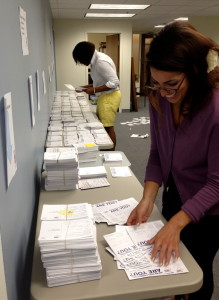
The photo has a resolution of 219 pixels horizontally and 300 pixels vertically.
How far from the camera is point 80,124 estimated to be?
316cm

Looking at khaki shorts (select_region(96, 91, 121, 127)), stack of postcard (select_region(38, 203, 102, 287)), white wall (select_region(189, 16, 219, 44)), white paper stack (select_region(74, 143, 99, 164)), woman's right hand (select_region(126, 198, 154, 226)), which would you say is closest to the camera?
stack of postcard (select_region(38, 203, 102, 287))

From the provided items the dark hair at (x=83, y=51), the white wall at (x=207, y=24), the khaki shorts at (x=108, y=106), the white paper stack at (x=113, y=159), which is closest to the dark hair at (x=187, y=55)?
the white paper stack at (x=113, y=159)

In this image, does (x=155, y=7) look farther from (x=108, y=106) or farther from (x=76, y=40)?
(x=108, y=106)

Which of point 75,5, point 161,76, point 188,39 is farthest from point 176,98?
point 75,5

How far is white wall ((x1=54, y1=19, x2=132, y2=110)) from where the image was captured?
7.53m

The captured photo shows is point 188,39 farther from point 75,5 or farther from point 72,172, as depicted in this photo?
point 75,5

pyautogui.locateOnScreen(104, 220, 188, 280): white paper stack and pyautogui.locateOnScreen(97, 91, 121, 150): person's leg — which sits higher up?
pyautogui.locateOnScreen(97, 91, 121, 150): person's leg

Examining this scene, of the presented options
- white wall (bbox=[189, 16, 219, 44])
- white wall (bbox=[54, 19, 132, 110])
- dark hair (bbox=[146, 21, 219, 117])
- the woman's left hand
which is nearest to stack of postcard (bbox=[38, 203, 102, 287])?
the woman's left hand

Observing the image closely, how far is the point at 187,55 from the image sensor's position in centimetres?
101

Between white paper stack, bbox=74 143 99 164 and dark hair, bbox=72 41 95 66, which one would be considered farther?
dark hair, bbox=72 41 95 66

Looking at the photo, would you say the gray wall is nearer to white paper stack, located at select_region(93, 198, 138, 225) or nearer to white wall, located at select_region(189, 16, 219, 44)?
white paper stack, located at select_region(93, 198, 138, 225)

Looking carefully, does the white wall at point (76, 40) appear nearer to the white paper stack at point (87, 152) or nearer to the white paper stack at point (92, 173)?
the white paper stack at point (87, 152)

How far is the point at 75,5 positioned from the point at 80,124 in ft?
11.5

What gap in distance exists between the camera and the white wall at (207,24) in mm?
7387
